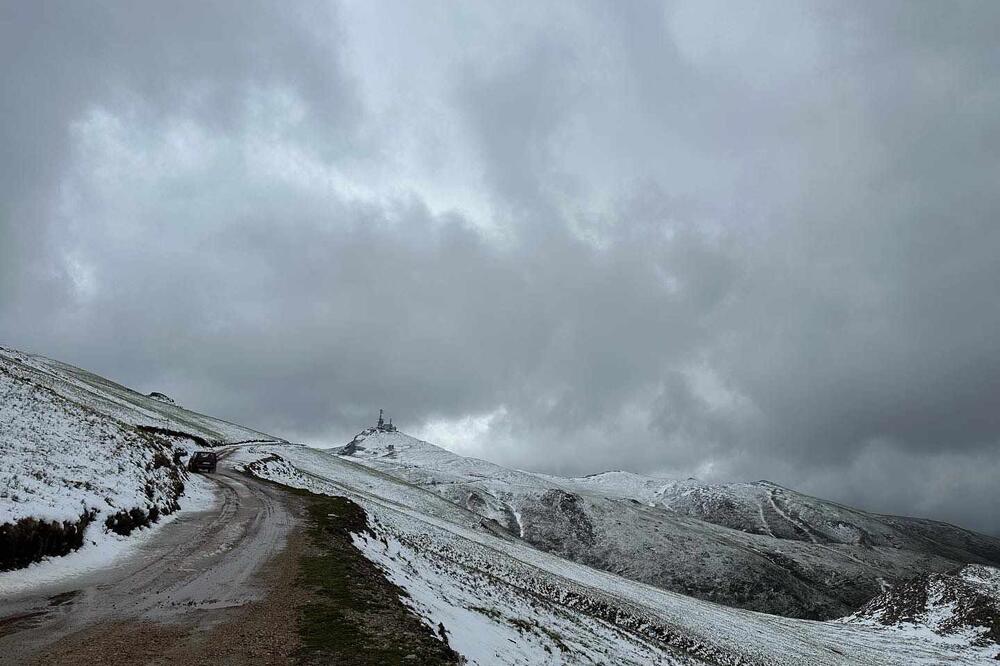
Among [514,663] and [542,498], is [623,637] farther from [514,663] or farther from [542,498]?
[542,498]

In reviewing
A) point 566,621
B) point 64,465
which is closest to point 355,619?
point 566,621

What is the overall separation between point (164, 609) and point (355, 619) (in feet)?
13.2

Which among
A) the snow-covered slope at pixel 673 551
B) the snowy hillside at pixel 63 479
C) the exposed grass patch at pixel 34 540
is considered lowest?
the snow-covered slope at pixel 673 551

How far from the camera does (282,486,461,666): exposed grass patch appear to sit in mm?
9531

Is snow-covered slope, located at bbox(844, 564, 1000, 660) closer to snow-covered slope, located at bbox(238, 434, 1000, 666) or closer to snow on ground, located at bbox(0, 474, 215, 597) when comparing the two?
snow-covered slope, located at bbox(238, 434, 1000, 666)

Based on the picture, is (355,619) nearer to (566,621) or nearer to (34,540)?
(34,540)

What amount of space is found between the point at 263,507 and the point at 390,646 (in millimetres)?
23827

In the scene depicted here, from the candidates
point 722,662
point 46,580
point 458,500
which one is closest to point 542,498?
point 458,500

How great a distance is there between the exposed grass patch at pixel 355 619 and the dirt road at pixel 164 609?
579mm

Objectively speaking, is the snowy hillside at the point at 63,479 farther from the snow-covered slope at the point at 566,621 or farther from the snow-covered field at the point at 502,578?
the snow-covered slope at the point at 566,621

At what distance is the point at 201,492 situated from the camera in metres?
32.6

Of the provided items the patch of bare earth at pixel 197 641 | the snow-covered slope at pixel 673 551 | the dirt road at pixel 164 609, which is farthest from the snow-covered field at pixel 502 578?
the patch of bare earth at pixel 197 641

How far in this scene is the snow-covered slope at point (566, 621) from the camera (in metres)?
16.9

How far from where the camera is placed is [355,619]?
11508 mm
